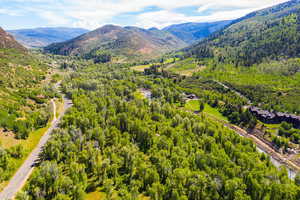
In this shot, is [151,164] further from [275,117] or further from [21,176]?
[275,117]

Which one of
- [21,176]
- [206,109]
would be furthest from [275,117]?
[21,176]

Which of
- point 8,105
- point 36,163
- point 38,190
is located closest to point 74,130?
point 36,163

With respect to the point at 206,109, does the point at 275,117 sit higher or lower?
higher

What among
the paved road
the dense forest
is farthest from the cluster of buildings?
the paved road

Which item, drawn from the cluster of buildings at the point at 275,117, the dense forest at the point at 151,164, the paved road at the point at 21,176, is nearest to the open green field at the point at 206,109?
the cluster of buildings at the point at 275,117

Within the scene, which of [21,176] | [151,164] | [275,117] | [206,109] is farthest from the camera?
[206,109]

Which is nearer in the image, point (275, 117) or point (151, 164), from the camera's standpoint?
point (151, 164)

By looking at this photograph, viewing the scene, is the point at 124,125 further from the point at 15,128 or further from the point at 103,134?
the point at 15,128

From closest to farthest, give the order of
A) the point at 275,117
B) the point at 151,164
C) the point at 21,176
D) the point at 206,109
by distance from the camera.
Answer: the point at 21,176, the point at 151,164, the point at 275,117, the point at 206,109
